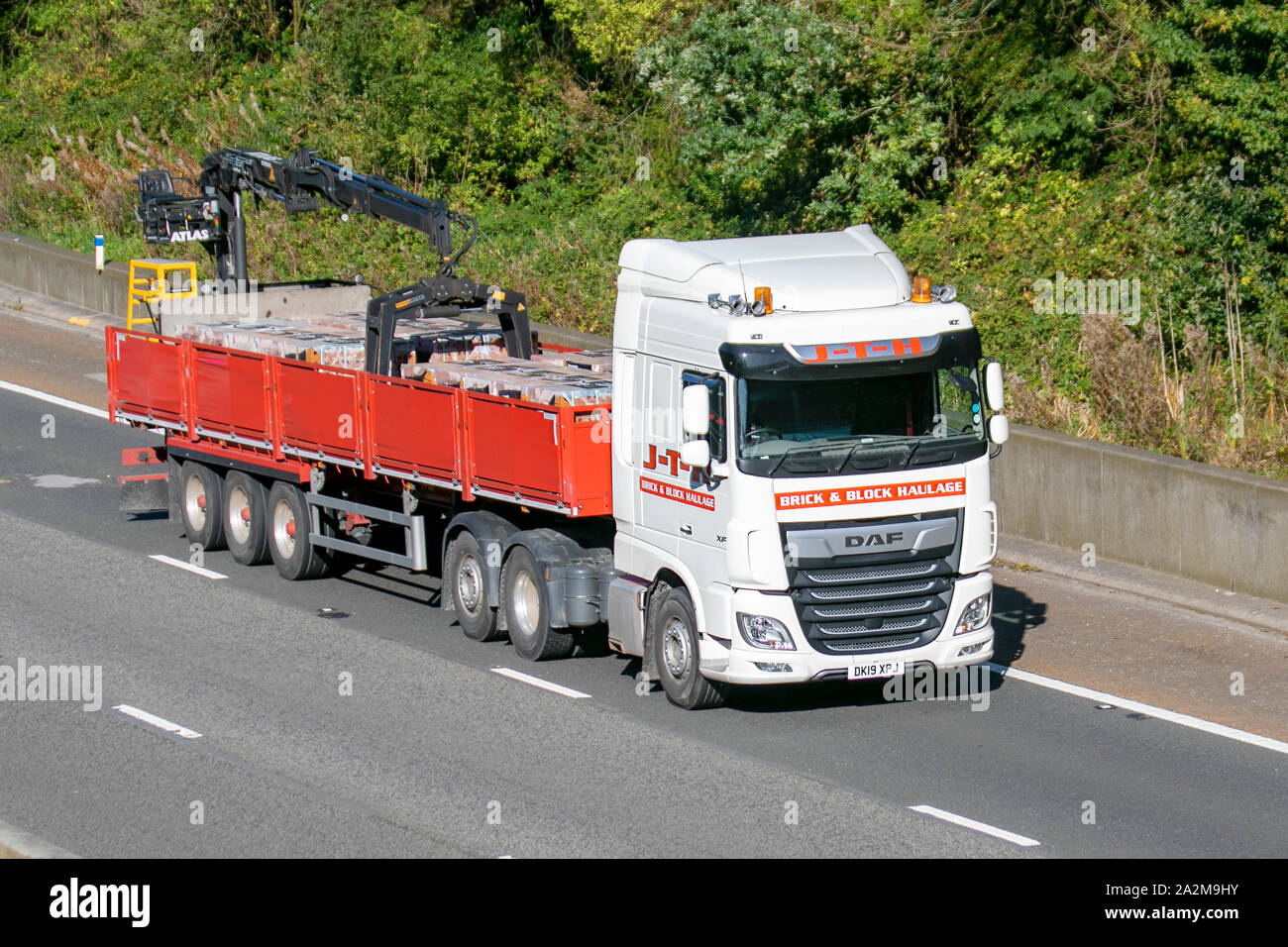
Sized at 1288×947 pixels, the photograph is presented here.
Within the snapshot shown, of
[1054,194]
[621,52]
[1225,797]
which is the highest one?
[621,52]

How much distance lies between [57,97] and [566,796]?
32.1 metres

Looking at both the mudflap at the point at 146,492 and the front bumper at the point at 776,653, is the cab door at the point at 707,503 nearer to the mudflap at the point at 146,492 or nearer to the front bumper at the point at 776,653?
the front bumper at the point at 776,653

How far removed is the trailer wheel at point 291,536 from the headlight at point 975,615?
6552 mm

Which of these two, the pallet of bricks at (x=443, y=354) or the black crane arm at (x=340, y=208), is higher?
the black crane arm at (x=340, y=208)

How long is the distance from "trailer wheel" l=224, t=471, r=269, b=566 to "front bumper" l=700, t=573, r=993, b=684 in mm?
6251

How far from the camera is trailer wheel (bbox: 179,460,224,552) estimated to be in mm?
17906

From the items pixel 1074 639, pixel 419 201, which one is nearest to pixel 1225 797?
pixel 1074 639

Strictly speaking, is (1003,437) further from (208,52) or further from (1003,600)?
(208,52)

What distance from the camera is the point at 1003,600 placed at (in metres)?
16.3

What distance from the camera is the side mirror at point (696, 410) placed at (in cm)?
1208

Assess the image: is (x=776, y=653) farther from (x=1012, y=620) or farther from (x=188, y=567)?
(x=188, y=567)

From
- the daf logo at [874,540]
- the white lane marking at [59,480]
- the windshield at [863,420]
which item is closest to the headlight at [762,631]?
the daf logo at [874,540]

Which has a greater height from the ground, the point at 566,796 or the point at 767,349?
the point at 767,349
